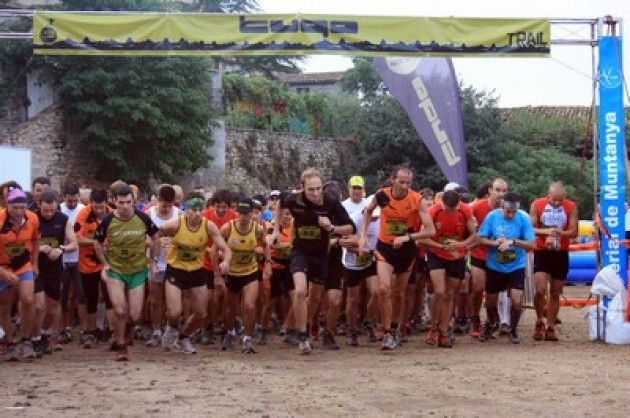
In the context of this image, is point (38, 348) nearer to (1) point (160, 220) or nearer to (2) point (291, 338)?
(1) point (160, 220)

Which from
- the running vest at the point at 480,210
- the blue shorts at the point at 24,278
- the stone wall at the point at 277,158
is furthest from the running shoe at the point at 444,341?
the stone wall at the point at 277,158

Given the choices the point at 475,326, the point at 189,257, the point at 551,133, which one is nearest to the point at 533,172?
the point at 551,133

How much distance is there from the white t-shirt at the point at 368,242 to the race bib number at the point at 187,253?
223 centimetres

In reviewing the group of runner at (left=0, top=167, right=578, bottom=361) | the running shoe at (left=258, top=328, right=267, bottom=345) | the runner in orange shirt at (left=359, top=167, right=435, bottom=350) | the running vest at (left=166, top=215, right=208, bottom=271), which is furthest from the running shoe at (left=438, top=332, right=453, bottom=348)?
the running vest at (left=166, top=215, right=208, bottom=271)

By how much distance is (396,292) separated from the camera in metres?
13.9

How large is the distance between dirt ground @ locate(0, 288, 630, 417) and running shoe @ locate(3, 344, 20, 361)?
245mm

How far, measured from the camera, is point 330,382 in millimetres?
10727

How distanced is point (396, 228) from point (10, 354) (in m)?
4.66

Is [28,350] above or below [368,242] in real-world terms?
below

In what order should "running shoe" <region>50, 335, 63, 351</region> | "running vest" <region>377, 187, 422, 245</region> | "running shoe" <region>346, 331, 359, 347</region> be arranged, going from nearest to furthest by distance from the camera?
1. "running vest" <region>377, 187, 422, 245</region>
2. "running shoe" <region>50, 335, 63, 351</region>
3. "running shoe" <region>346, 331, 359, 347</region>

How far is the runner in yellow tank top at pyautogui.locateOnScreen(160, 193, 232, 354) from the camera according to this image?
42.0ft

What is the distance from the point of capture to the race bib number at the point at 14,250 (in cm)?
1224

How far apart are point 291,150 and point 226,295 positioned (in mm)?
29688

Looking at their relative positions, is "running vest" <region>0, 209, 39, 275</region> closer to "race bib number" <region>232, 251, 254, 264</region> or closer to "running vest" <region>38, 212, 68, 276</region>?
"running vest" <region>38, 212, 68, 276</region>
